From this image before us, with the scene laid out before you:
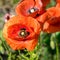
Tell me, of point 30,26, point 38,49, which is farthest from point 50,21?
point 38,49

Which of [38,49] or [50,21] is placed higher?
[50,21]

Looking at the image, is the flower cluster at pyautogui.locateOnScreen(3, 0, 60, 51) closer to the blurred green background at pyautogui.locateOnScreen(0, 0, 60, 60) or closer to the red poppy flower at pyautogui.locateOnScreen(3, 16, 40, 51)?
the red poppy flower at pyautogui.locateOnScreen(3, 16, 40, 51)

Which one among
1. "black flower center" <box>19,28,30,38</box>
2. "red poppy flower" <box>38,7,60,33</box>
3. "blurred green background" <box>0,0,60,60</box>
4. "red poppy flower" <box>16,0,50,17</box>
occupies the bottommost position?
"blurred green background" <box>0,0,60,60</box>

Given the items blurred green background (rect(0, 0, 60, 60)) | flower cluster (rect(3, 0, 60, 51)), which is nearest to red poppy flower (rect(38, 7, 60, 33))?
flower cluster (rect(3, 0, 60, 51))

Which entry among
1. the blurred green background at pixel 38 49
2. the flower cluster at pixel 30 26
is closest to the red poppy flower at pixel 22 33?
the flower cluster at pixel 30 26

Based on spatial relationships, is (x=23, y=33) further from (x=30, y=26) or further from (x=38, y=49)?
(x=38, y=49)

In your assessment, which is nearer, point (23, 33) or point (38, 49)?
point (23, 33)
